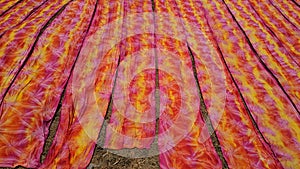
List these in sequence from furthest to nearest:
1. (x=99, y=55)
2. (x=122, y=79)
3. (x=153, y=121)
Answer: (x=99, y=55), (x=122, y=79), (x=153, y=121)

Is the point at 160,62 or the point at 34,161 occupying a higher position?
the point at 160,62

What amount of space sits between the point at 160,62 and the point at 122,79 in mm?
580

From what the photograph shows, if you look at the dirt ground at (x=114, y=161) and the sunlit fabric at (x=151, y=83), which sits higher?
the sunlit fabric at (x=151, y=83)

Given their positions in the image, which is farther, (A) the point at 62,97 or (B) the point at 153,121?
(A) the point at 62,97

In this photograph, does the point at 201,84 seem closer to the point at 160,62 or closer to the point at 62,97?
the point at 160,62

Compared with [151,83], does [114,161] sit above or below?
below

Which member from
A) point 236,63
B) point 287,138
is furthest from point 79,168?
point 236,63

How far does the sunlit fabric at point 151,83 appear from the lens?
2.48 m

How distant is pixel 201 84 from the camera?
3178 millimetres

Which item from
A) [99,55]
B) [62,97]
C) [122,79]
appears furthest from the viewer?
[99,55]

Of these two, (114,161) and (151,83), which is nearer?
(114,161)

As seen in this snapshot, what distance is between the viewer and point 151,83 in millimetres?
3104

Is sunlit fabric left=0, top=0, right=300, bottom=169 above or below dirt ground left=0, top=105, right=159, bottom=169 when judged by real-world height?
above

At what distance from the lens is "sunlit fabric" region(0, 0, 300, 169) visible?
8.15ft
